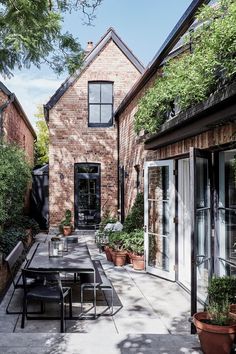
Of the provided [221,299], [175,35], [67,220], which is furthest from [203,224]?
[67,220]

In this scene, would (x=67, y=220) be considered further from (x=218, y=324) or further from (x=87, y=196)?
(x=218, y=324)

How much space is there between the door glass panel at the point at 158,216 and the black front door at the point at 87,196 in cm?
687

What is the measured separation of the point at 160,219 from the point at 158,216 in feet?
0.30

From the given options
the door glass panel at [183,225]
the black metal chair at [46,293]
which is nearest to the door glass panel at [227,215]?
the door glass panel at [183,225]

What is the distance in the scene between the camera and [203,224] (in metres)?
5.82

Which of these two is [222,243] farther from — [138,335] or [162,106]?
[162,106]

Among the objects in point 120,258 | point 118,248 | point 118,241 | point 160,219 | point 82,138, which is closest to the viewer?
point 160,219

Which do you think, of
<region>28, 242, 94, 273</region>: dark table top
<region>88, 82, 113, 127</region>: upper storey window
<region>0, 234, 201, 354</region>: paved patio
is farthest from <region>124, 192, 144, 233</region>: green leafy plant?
<region>88, 82, 113, 127</region>: upper storey window

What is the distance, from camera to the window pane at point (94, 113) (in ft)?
50.7

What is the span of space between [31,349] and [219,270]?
267 centimetres

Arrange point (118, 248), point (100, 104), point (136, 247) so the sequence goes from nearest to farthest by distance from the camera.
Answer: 1. point (136, 247)
2. point (118, 248)
3. point (100, 104)

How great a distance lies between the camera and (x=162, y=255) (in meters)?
8.11

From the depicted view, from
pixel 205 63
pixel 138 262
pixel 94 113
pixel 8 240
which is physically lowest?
pixel 138 262

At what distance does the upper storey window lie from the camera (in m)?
15.5
